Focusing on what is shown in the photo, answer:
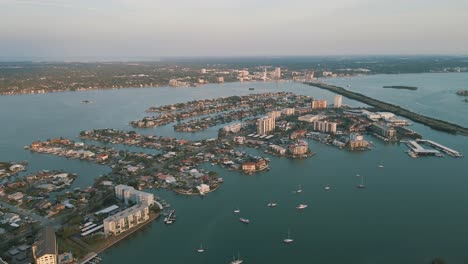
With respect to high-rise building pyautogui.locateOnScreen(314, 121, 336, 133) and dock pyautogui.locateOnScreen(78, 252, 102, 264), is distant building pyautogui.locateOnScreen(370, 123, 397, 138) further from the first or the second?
dock pyautogui.locateOnScreen(78, 252, 102, 264)

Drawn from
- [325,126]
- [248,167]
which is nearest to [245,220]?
[248,167]

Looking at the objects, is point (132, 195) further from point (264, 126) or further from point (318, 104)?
point (318, 104)

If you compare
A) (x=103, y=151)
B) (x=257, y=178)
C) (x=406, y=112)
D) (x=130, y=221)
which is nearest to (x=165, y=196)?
(x=130, y=221)

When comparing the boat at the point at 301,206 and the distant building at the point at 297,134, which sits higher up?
the distant building at the point at 297,134

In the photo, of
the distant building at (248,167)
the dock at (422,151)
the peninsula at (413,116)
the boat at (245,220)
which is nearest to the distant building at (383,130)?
the dock at (422,151)

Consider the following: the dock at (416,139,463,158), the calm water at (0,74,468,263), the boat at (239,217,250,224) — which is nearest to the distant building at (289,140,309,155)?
the calm water at (0,74,468,263)

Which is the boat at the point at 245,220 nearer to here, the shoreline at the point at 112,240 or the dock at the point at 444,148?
the shoreline at the point at 112,240

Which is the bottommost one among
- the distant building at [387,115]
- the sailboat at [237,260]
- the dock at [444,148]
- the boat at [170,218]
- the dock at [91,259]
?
the sailboat at [237,260]

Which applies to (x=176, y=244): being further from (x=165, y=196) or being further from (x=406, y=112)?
(x=406, y=112)
